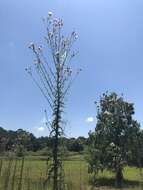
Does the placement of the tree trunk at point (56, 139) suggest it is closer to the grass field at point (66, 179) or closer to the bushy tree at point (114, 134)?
the grass field at point (66, 179)

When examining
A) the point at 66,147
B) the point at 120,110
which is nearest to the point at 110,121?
the point at 120,110

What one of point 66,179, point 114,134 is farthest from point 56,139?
point 114,134

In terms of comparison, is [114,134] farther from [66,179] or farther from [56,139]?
[56,139]

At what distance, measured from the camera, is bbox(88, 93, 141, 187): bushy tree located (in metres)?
48.4

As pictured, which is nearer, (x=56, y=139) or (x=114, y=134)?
(x=56, y=139)

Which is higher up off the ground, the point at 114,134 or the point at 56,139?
the point at 114,134

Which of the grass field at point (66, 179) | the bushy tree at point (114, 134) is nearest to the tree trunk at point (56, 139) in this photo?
the grass field at point (66, 179)

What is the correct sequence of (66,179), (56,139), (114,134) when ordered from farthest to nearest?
(114,134) < (66,179) < (56,139)

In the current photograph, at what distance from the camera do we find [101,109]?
170ft

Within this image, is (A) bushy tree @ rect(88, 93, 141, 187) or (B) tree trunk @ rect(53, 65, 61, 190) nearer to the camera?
(B) tree trunk @ rect(53, 65, 61, 190)

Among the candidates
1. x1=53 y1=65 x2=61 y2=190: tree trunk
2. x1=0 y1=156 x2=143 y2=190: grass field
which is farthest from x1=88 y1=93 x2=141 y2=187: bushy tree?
x1=53 y1=65 x2=61 y2=190: tree trunk

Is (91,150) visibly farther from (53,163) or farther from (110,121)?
(53,163)

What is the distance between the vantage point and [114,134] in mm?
49562

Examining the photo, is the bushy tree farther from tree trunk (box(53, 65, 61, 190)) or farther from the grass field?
tree trunk (box(53, 65, 61, 190))
